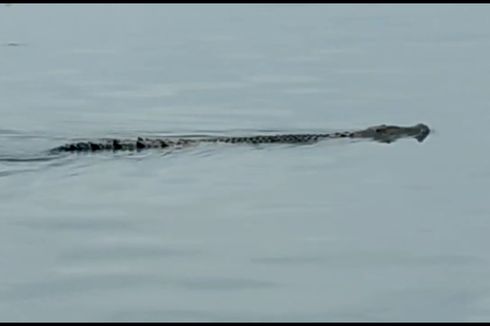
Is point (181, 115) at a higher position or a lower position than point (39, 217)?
higher

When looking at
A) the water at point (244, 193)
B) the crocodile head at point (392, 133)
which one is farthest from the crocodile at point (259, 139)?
the water at point (244, 193)

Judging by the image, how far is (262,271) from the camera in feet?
47.2

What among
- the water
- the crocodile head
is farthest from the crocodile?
the water

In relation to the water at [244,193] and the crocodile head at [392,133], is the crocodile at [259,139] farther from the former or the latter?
the water at [244,193]

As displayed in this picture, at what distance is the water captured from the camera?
44.4 feet

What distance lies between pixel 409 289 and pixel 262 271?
1.51m

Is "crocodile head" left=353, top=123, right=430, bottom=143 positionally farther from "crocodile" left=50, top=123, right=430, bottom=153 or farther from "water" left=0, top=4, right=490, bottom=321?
"water" left=0, top=4, right=490, bottom=321

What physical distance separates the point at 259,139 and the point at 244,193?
449cm

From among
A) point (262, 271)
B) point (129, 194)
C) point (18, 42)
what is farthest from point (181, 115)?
point (18, 42)

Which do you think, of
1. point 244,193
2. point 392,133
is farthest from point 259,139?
point 244,193

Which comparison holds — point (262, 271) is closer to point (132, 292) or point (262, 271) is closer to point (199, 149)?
point (132, 292)

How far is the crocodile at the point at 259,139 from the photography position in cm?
2166

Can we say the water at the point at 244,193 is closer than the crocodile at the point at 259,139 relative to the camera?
Yes

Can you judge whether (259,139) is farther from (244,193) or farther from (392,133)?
(244,193)
